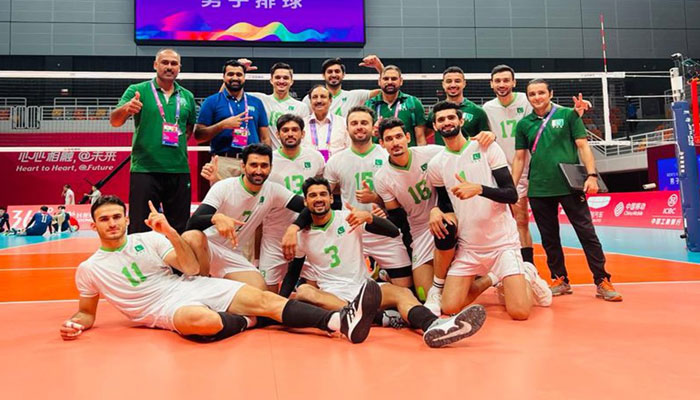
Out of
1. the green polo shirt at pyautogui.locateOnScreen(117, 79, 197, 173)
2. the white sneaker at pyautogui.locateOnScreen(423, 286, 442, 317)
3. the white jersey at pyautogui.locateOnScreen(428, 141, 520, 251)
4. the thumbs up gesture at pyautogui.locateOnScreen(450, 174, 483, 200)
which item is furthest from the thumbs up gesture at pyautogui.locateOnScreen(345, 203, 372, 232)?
the green polo shirt at pyautogui.locateOnScreen(117, 79, 197, 173)

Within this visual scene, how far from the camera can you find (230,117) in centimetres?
512

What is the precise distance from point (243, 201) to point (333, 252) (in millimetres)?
963

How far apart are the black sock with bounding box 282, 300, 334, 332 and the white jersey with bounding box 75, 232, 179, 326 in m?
0.92

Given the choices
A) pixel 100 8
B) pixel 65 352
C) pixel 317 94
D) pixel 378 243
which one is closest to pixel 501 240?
pixel 378 243

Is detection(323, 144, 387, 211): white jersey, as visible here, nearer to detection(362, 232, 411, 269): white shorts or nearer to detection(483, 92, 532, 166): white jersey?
detection(362, 232, 411, 269): white shorts

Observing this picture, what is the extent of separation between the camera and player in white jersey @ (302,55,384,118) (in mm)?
5934

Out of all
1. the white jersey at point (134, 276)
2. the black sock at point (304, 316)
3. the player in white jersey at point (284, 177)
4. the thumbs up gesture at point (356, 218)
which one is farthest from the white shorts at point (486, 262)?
the white jersey at point (134, 276)

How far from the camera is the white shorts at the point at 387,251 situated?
14.9ft

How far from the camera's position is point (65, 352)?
3242 millimetres

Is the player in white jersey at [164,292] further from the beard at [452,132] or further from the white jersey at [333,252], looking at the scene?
the beard at [452,132]

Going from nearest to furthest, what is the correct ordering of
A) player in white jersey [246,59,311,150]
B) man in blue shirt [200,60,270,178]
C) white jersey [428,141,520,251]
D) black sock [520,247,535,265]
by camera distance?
white jersey [428,141,520,251] < man in blue shirt [200,60,270,178] < black sock [520,247,535,265] < player in white jersey [246,59,311,150]

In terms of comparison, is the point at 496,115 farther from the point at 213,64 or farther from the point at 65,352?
the point at 213,64

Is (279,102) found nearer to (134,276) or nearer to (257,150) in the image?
(257,150)

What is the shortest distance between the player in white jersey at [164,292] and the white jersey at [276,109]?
239 centimetres
